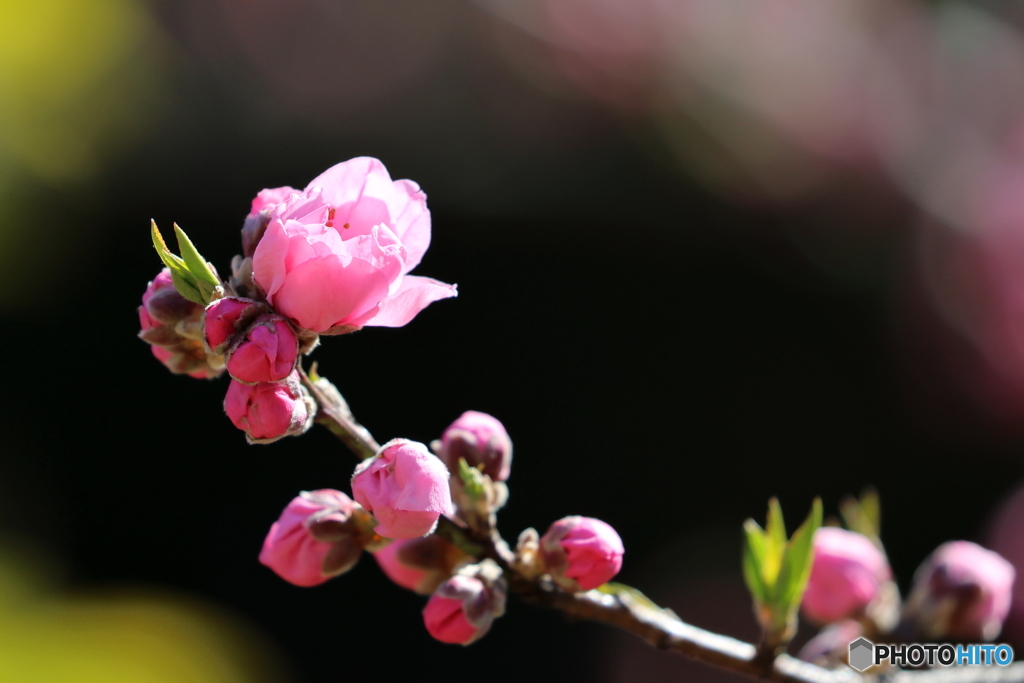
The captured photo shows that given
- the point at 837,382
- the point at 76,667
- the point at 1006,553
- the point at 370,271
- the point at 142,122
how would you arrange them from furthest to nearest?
the point at 837,382 < the point at 142,122 < the point at 1006,553 < the point at 76,667 < the point at 370,271

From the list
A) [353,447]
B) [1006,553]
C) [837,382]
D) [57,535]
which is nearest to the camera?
[353,447]

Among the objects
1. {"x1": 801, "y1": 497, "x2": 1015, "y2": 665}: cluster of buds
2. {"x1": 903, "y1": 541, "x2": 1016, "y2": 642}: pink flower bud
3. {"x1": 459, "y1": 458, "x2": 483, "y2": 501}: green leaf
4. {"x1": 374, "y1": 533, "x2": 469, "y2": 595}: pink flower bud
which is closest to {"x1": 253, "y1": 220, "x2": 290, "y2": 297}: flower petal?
{"x1": 459, "y1": 458, "x2": 483, "y2": 501}: green leaf

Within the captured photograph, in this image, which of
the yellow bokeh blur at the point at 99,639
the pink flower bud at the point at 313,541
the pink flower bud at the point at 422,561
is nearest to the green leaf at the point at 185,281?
the pink flower bud at the point at 313,541

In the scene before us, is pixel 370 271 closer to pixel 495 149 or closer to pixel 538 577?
pixel 538 577

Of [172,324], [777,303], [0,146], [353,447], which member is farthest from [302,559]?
[777,303]

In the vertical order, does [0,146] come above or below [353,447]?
below

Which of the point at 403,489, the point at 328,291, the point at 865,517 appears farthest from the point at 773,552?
the point at 328,291

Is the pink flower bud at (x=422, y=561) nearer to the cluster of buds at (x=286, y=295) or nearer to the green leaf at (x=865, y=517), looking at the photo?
the cluster of buds at (x=286, y=295)

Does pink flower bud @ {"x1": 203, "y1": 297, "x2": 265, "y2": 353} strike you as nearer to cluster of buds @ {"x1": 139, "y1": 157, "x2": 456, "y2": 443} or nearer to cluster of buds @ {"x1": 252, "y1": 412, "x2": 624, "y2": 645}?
cluster of buds @ {"x1": 139, "y1": 157, "x2": 456, "y2": 443}
